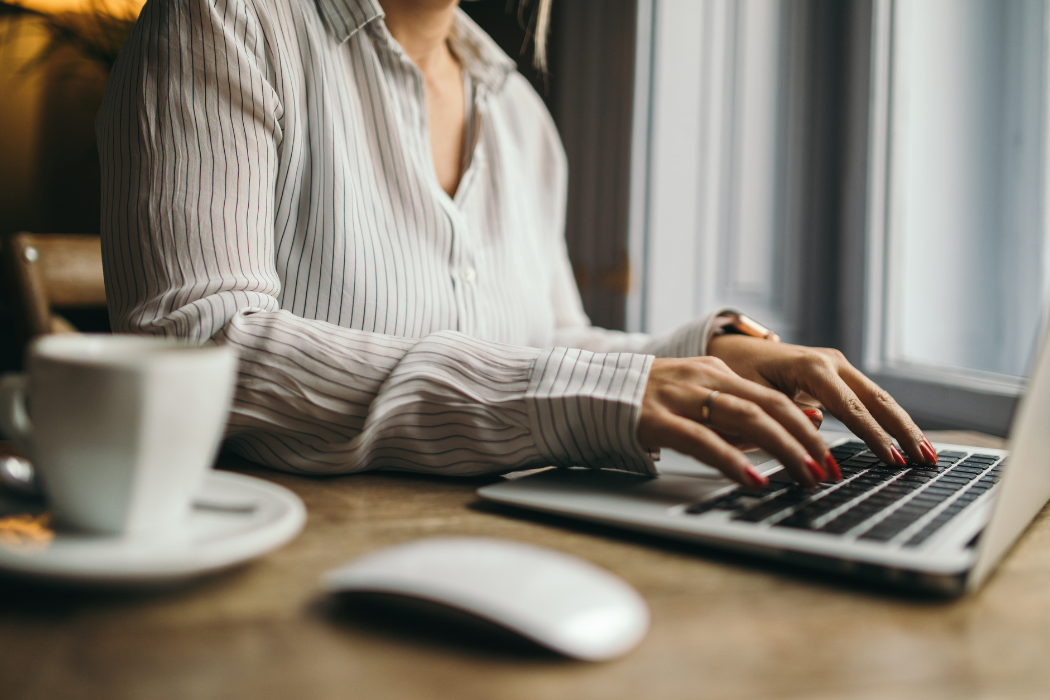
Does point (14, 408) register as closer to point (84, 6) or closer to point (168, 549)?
point (168, 549)

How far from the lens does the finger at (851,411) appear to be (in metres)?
0.53

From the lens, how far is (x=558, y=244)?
1.19m

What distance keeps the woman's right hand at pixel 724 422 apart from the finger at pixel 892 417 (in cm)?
12

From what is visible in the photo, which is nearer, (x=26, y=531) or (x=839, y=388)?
(x=26, y=531)

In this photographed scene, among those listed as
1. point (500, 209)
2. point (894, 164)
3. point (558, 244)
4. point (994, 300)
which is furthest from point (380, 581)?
point (894, 164)

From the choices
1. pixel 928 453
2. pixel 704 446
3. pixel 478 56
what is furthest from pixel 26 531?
pixel 478 56

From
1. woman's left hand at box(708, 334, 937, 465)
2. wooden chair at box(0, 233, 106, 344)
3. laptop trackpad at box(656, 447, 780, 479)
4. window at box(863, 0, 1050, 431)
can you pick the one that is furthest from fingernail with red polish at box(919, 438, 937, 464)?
wooden chair at box(0, 233, 106, 344)

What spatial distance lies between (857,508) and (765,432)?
68mm

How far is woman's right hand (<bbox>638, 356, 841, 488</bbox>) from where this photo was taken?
423 mm

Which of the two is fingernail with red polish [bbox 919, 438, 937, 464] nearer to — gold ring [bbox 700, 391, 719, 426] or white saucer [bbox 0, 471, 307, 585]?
gold ring [bbox 700, 391, 719, 426]

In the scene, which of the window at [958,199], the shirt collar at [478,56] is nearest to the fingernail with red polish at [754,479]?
the shirt collar at [478,56]

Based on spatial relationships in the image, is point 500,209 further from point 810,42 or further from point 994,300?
point 810,42

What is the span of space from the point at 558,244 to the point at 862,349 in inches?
28.3

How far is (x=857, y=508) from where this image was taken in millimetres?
388
